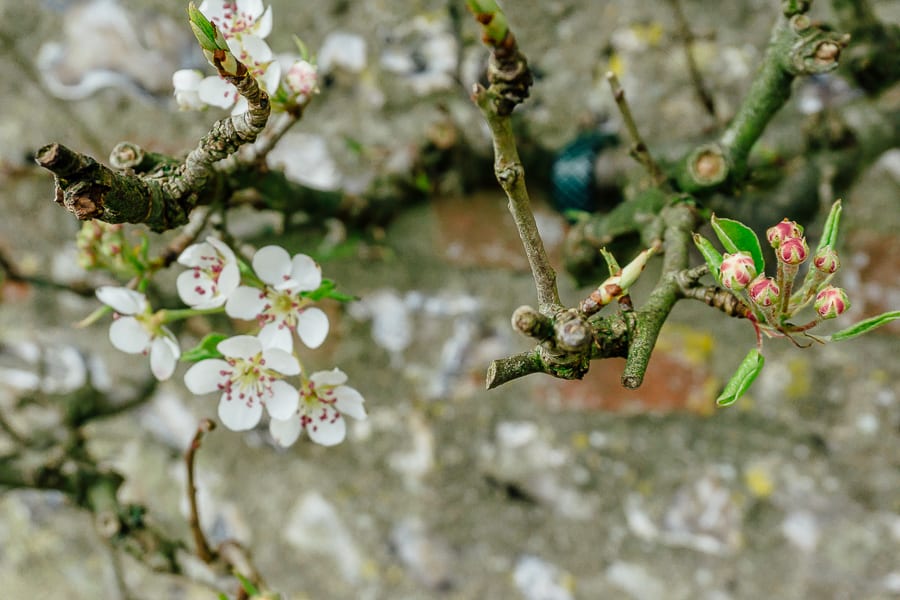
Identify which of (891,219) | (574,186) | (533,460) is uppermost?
(574,186)

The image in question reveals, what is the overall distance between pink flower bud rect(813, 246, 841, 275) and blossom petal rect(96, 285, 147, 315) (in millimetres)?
540

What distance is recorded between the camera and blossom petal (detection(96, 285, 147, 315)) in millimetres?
686

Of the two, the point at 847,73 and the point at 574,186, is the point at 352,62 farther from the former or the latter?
the point at 847,73

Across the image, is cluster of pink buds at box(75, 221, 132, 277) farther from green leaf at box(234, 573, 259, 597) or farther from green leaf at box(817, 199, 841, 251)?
green leaf at box(817, 199, 841, 251)

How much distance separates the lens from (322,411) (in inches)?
27.6

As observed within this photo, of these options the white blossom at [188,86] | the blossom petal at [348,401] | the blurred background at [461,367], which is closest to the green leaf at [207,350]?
the blossom petal at [348,401]

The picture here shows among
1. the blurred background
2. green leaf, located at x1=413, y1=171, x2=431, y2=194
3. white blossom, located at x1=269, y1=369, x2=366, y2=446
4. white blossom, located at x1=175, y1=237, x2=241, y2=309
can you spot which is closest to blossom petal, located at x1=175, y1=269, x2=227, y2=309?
white blossom, located at x1=175, y1=237, x2=241, y2=309

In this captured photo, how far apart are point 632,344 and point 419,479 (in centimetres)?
63

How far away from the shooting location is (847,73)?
92 centimetres

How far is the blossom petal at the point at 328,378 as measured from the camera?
26.2 inches

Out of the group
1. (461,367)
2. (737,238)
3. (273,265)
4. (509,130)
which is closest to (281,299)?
(273,265)

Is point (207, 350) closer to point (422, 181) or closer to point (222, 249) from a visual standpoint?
point (222, 249)

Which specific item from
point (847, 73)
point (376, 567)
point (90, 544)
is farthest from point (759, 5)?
point (90, 544)

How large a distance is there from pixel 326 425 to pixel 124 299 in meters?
0.20
